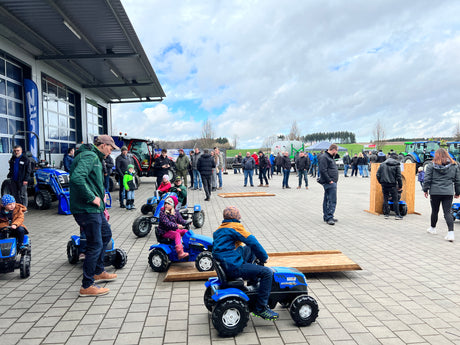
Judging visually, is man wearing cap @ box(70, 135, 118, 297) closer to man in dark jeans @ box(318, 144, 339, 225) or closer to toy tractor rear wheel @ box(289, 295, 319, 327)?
toy tractor rear wheel @ box(289, 295, 319, 327)

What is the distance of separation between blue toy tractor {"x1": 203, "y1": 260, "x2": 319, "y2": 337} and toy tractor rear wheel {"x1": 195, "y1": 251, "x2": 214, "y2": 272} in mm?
1173

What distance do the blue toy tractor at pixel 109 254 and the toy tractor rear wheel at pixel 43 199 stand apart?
5.67 metres

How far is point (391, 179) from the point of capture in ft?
28.0

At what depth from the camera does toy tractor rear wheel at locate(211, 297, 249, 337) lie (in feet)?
9.93

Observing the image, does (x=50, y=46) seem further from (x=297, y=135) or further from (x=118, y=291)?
(x=297, y=135)

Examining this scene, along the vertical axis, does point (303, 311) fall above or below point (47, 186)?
below

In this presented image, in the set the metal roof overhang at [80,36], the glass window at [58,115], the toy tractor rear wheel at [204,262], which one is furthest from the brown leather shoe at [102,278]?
the glass window at [58,115]

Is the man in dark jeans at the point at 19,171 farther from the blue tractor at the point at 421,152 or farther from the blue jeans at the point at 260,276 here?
the blue tractor at the point at 421,152

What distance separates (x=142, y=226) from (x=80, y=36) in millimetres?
8210

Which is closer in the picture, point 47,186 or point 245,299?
point 245,299

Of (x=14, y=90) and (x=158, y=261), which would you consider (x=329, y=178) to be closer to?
(x=158, y=261)

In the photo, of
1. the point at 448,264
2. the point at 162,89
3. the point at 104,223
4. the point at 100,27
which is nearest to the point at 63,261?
the point at 104,223

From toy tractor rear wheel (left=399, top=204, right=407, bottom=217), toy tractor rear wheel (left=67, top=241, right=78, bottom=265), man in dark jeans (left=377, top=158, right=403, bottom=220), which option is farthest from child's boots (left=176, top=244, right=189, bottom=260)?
toy tractor rear wheel (left=399, top=204, right=407, bottom=217)

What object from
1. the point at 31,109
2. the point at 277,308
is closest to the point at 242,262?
the point at 277,308
